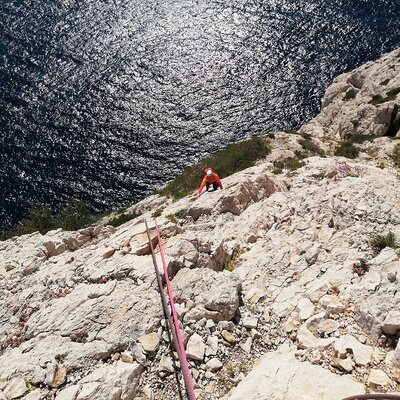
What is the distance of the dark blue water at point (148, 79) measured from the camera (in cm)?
6712

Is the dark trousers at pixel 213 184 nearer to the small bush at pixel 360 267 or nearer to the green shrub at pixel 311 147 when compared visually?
the small bush at pixel 360 267

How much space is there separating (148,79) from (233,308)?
74270 millimetres

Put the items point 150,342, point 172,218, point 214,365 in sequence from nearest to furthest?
point 214,365
point 150,342
point 172,218

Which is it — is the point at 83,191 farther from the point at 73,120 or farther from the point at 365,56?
the point at 365,56

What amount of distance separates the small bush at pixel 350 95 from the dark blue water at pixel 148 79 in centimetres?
993

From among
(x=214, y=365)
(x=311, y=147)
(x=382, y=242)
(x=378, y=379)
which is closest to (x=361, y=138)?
(x=311, y=147)

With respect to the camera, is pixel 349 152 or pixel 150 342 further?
pixel 349 152

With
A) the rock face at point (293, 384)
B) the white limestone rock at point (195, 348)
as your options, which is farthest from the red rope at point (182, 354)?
the rock face at point (293, 384)

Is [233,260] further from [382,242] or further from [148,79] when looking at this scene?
[148,79]

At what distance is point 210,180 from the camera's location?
1027 inches

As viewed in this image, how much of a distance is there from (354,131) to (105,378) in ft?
159

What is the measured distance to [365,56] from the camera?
79875mm

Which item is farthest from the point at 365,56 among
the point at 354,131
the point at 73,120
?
the point at 73,120

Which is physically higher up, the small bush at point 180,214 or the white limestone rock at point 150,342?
the small bush at point 180,214
